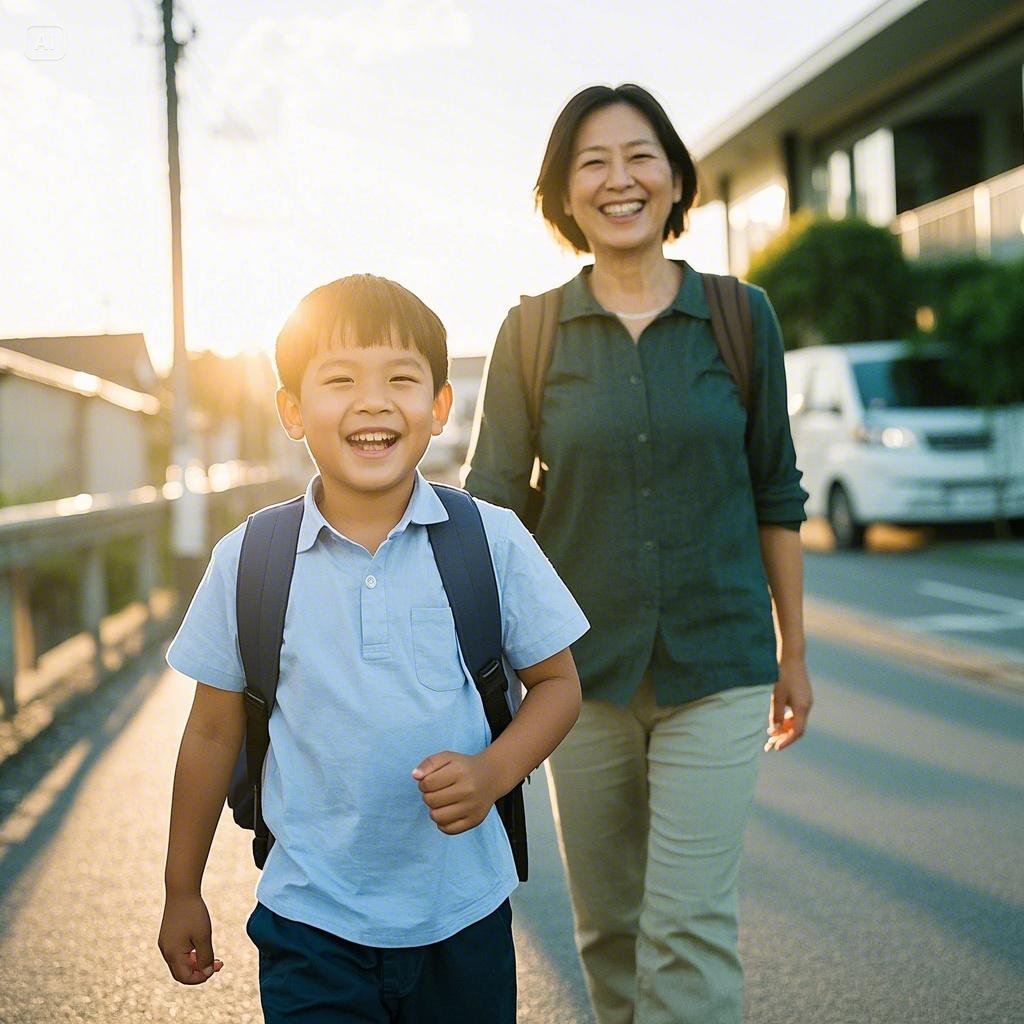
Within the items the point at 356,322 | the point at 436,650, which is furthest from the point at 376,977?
the point at 356,322

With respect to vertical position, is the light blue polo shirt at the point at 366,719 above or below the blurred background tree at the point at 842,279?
below

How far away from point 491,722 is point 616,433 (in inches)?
34.1

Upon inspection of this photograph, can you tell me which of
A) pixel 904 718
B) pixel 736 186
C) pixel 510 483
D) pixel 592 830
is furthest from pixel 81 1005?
pixel 736 186

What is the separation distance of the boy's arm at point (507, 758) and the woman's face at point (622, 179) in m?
1.08

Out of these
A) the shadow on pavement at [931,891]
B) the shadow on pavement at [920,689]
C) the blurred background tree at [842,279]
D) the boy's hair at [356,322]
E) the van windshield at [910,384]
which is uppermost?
the blurred background tree at [842,279]

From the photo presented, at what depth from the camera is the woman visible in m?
2.94

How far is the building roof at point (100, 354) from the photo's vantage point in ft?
211

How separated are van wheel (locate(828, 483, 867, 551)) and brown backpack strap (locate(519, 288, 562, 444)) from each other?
13175mm

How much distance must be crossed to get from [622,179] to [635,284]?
22 centimetres

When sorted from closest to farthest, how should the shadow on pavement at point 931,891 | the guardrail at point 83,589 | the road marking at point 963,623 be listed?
the shadow on pavement at point 931,891
the guardrail at point 83,589
the road marking at point 963,623

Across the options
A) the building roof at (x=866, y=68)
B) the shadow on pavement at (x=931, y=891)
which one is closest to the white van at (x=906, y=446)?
the building roof at (x=866, y=68)

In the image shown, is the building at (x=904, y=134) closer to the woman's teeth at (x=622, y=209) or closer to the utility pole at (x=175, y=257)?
the utility pole at (x=175, y=257)

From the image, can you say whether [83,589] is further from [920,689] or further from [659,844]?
[659,844]

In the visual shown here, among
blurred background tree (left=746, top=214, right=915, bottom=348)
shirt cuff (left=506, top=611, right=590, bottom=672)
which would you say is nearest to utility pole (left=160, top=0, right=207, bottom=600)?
blurred background tree (left=746, top=214, right=915, bottom=348)
